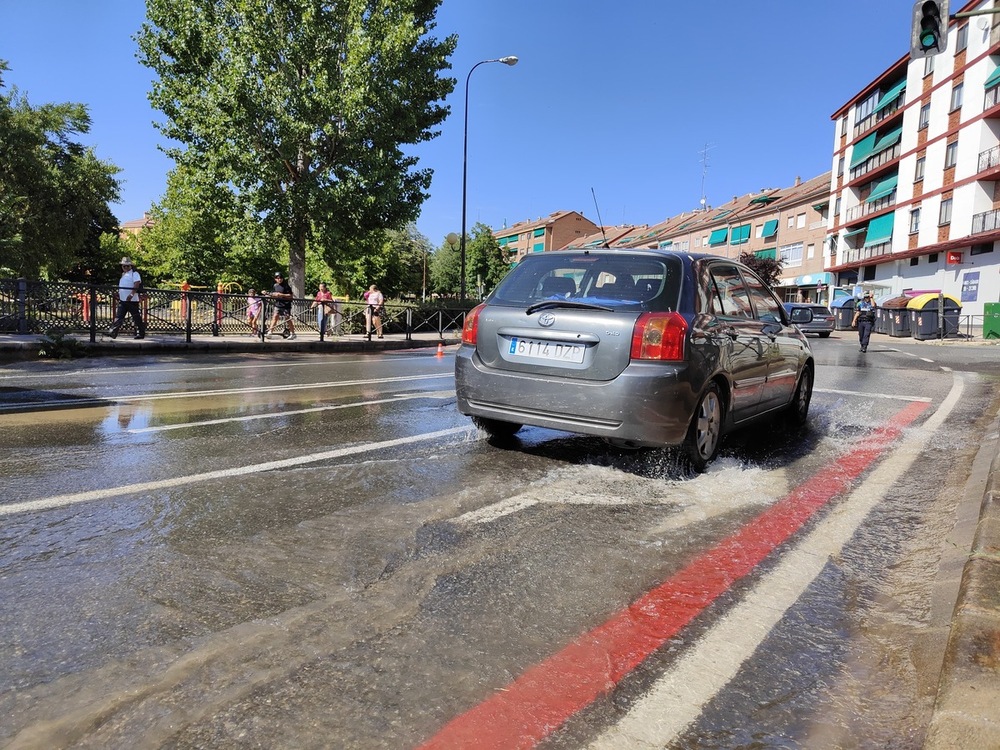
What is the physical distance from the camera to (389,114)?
20625 mm

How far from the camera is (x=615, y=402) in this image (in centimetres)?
405

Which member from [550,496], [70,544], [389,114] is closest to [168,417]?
[70,544]

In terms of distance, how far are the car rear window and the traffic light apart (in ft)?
35.9

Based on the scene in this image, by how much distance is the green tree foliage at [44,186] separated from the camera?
781 inches

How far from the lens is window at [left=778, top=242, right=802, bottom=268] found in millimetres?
55688

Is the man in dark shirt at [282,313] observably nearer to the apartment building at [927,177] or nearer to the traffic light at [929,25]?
the traffic light at [929,25]

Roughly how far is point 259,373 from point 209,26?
49.7ft

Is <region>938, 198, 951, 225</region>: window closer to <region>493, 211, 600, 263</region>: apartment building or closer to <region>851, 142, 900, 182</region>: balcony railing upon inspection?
<region>851, 142, 900, 182</region>: balcony railing

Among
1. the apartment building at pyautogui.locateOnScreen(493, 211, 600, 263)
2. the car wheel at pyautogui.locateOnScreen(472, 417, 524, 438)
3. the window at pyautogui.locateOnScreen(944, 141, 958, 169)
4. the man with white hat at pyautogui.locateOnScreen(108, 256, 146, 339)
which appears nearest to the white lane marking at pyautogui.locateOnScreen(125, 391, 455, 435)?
the car wheel at pyautogui.locateOnScreen(472, 417, 524, 438)

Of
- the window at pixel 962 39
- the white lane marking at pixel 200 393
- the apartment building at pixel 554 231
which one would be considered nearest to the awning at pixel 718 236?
the window at pixel 962 39

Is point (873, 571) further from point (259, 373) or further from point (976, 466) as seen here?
point (259, 373)

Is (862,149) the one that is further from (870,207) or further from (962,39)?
(962,39)

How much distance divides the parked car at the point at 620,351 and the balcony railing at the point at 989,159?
128ft

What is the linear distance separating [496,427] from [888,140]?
52.5 metres
